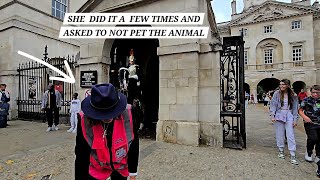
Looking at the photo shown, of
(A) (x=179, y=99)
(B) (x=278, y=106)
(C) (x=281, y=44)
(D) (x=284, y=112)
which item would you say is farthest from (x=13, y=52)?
(C) (x=281, y=44)

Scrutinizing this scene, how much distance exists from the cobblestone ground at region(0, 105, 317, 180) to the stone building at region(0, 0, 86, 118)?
303 inches

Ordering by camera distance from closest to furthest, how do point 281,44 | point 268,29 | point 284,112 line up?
point 284,112
point 281,44
point 268,29

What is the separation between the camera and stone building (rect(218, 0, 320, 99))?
34344 mm

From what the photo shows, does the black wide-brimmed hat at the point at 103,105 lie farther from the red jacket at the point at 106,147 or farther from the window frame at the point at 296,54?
the window frame at the point at 296,54

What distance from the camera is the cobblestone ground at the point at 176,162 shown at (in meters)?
3.92

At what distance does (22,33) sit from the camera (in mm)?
12609

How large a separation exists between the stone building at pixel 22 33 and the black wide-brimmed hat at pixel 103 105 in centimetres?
Answer: 1305

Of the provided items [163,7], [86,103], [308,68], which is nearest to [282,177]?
[86,103]

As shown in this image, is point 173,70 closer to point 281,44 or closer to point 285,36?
point 281,44

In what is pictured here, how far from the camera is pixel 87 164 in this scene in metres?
1.89

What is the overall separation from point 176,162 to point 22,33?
12897 mm

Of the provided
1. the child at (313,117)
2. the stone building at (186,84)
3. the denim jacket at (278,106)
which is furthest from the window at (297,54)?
the child at (313,117)

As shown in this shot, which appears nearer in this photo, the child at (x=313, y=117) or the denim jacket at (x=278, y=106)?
the child at (x=313, y=117)

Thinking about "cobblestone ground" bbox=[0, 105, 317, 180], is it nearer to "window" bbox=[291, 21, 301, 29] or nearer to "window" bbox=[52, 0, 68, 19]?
"window" bbox=[52, 0, 68, 19]
